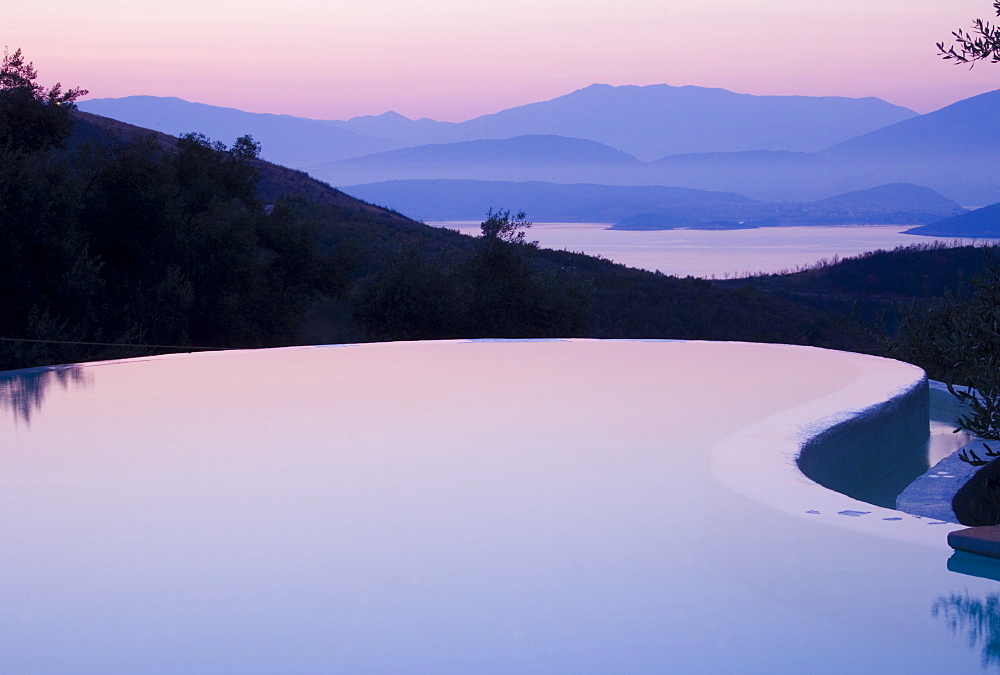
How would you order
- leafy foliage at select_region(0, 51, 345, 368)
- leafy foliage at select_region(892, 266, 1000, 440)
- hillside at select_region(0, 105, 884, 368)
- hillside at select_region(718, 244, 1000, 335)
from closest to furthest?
leafy foliage at select_region(892, 266, 1000, 440), leafy foliage at select_region(0, 51, 345, 368), hillside at select_region(0, 105, 884, 368), hillside at select_region(718, 244, 1000, 335)

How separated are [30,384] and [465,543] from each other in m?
5.12

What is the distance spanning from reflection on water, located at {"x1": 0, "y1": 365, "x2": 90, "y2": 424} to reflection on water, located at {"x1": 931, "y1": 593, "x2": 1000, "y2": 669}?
5.15 m

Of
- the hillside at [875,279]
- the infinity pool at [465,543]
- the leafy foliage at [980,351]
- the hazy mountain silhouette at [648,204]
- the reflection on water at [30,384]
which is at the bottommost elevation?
Result: the hillside at [875,279]

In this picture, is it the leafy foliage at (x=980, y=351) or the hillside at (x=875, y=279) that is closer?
the leafy foliage at (x=980, y=351)

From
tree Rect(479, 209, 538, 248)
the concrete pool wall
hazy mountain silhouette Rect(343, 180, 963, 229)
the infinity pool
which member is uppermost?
hazy mountain silhouette Rect(343, 180, 963, 229)

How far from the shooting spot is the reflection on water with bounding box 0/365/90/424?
6465 mm

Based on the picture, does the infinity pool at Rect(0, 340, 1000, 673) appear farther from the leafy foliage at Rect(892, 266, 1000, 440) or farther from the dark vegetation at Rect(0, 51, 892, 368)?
the dark vegetation at Rect(0, 51, 892, 368)

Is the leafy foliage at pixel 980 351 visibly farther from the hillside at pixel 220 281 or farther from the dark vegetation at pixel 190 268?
the hillside at pixel 220 281

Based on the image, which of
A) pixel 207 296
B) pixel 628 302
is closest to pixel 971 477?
pixel 207 296

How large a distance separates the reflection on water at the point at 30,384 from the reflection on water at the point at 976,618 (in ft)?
16.9

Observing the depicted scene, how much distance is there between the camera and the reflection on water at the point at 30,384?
6465 millimetres

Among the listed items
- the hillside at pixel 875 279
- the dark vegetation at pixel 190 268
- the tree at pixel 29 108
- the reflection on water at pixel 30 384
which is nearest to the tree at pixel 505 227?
the dark vegetation at pixel 190 268

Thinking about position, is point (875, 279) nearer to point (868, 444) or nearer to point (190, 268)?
point (190, 268)

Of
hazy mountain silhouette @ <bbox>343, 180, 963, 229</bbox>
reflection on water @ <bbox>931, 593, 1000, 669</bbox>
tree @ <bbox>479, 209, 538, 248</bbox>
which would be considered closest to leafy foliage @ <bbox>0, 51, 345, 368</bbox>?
tree @ <bbox>479, 209, 538, 248</bbox>
